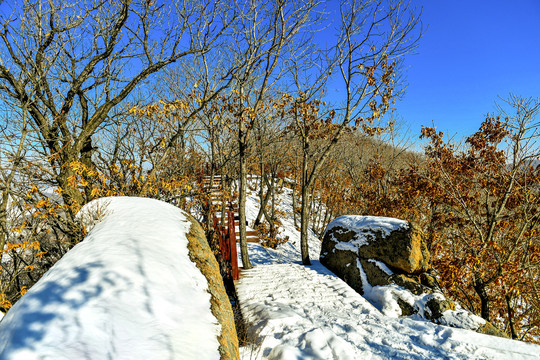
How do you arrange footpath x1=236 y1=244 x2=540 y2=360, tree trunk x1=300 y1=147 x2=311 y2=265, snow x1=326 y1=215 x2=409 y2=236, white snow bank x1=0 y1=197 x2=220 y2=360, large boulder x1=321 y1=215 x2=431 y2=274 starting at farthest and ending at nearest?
tree trunk x1=300 y1=147 x2=311 y2=265
snow x1=326 y1=215 x2=409 y2=236
large boulder x1=321 y1=215 x2=431 y2=274
footpath x1=236 y1=244 x2=540 y2=360
white snow bank x1=0 y1=197 x2=220 y2=360

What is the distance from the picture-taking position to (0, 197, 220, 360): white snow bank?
1.54 metres

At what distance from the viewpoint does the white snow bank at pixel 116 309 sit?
5.04ft

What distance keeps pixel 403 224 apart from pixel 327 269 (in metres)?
2.54

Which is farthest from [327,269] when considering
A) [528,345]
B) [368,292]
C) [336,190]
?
[336,190]

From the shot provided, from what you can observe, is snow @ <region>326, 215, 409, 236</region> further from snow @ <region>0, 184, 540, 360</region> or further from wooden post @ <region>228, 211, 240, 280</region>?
wooden post @ <region>228, 211, 240, 280</region>

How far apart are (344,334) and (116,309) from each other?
3.36m

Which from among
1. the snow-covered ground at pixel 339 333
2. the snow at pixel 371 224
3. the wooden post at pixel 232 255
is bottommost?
the snow-covered ground at pixel 339 333

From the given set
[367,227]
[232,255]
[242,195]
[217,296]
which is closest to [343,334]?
[217,296]

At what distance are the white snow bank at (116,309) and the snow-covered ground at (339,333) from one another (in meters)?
1.42

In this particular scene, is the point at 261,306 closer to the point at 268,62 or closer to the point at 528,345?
the point at 528,345

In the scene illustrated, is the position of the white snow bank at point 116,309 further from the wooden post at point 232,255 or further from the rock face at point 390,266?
the rock face at point 390,266

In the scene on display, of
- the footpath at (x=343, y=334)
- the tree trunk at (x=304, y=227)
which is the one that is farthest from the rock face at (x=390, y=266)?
the footpath at (x=343, y=334)

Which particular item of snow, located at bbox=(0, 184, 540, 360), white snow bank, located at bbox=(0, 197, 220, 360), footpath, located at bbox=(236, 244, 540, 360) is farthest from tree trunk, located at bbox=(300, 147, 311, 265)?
white snow bank, located at bbox=(0, 197, 220, 360)

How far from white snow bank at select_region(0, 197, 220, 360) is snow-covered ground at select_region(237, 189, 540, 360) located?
1422mm
